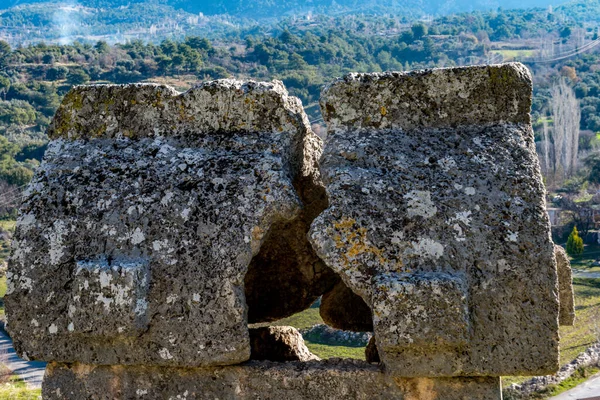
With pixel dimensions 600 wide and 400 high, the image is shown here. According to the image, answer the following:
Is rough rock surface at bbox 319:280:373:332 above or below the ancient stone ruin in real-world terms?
below

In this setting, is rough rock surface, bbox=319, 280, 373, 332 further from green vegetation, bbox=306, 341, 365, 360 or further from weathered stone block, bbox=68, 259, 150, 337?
green vegetation, bbox=306, 341, 365, 360

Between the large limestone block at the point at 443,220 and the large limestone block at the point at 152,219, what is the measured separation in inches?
13.4

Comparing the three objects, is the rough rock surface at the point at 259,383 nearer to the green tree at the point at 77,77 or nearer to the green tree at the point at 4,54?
the green tree at the point at 77,77

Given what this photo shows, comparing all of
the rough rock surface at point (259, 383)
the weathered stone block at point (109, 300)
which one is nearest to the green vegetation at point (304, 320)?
the rough rock surface at point (259, 383)

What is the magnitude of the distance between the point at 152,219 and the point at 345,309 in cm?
162

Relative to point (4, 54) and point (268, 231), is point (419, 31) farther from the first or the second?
point (268, 231)

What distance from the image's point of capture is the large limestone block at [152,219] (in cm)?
360

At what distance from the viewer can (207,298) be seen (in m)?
3.60

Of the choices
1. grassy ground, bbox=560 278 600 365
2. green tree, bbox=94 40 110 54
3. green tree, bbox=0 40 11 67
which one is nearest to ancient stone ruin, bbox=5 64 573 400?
grassy ground, bbox=560 278 600 365

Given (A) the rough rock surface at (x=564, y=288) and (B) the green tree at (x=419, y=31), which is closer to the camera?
(A) the rough rock surface at (x=564, y=288)

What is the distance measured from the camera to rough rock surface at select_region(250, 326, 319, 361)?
4.77 m

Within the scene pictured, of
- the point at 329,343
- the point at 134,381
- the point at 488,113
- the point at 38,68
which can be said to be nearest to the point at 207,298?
the point at 134,381

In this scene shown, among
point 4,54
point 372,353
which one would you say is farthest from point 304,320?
point 4,54

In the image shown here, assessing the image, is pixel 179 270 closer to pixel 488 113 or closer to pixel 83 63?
pixel 488 113
